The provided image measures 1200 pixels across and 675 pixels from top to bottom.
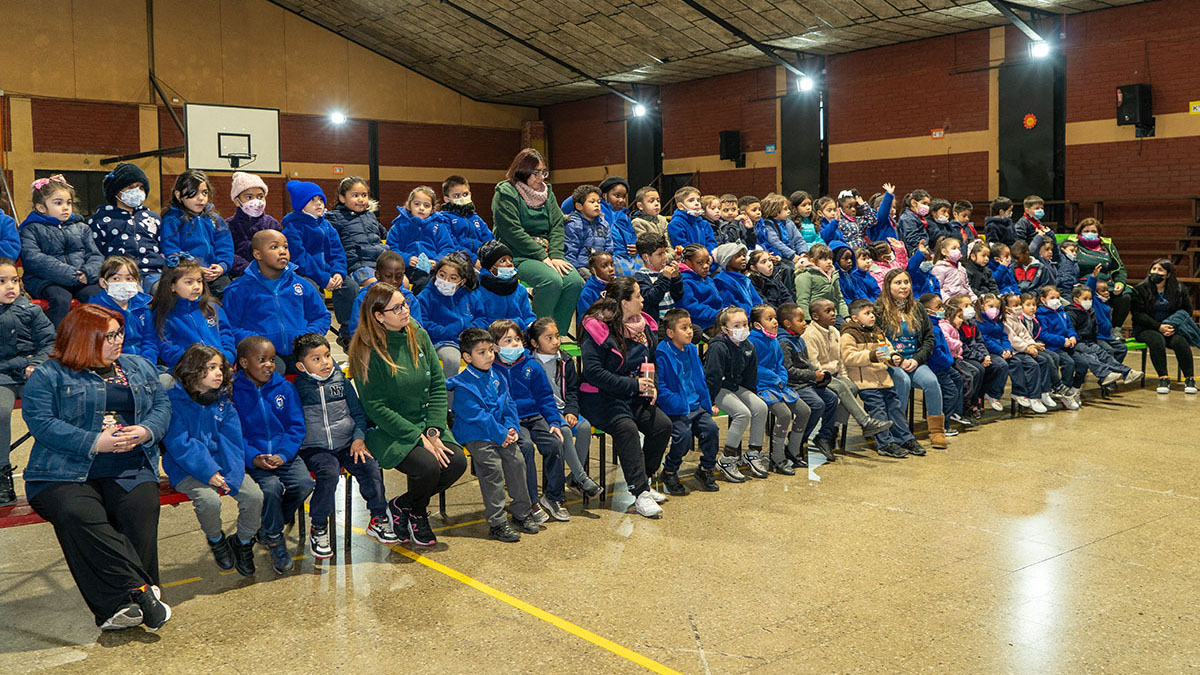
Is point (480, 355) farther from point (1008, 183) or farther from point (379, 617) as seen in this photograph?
point (1008, 183)

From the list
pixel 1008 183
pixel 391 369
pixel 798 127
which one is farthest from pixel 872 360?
pixel 798 127

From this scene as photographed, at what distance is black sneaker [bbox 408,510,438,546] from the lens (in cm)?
549

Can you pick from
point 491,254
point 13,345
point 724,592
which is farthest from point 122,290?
point 724,592

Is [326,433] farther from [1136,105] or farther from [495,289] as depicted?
[1136,105]

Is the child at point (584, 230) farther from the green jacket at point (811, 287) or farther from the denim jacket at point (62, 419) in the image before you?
the denim jacket at point (62, 419)

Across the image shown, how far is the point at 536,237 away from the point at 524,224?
184 mm

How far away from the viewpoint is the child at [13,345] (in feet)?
18.0

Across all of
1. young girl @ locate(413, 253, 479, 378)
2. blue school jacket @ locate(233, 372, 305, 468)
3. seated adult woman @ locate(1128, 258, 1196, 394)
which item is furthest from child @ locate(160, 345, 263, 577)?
seated adult woman @ locate(1128, 258, 1196, 394)

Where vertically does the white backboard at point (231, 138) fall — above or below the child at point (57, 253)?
above

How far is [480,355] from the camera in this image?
561 cm

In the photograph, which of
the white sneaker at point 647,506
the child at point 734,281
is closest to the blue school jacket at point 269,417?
the white sneaker at point 647,506

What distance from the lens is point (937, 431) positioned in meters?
7.94

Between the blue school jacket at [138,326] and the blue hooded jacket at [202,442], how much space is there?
2.42 feet

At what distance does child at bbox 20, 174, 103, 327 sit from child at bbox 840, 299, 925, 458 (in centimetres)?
551
